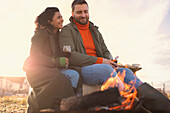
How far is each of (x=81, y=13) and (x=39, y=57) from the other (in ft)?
4.16

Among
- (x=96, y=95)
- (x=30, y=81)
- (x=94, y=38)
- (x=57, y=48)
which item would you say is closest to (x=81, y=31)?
(x=94, y=38)

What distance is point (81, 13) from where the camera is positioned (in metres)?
3.56

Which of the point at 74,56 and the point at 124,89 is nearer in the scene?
the point at 124,89

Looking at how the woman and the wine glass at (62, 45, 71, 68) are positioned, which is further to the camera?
the wine glass at (62, 45, 71, 68)

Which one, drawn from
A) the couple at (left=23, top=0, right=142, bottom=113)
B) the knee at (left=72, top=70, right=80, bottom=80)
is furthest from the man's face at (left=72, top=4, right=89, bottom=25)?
the knee at (left=72, top=70, right=80, bottom=80)

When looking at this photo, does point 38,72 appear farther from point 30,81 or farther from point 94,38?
point 94,38

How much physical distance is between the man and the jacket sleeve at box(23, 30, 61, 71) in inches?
14.2

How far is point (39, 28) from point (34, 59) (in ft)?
2.56

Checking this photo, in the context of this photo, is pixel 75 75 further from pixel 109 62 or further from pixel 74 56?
pixel 109 62

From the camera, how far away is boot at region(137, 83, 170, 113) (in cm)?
241

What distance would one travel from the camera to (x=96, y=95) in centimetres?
206

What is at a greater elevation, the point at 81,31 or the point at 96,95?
the point at 81,31

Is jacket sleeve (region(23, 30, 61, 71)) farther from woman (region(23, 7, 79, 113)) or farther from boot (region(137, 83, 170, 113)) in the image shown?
boot (region(137, 83, 170, 113))

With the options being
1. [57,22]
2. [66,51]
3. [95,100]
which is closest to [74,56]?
[66,51]
